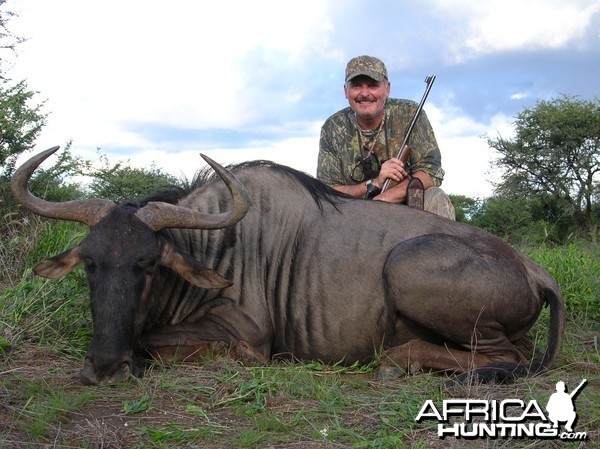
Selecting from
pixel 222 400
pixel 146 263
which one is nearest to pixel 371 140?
pixel 146 263

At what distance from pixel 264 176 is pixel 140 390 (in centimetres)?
171

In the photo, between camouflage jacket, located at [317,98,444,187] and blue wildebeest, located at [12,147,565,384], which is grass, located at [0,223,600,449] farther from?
camouflage jacket, located at [317,98,444,187]

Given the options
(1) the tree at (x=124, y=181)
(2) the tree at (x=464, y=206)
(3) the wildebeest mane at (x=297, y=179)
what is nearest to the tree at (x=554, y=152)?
(2) the tree at (x=464, y=206)

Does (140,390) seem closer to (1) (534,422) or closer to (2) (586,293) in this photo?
(1) (534,422)

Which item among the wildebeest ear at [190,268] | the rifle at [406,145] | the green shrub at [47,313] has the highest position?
the rifle at [406,145]

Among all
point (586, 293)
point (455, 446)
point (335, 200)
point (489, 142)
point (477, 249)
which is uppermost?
point (489, 142)

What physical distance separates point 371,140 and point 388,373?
9.55ft

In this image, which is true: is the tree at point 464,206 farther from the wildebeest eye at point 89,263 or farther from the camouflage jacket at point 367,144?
the wildebeest eye at point 89,263

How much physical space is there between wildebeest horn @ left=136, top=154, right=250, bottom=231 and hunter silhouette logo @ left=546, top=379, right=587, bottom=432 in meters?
1.87

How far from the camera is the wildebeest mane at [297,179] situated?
4504 millimetres

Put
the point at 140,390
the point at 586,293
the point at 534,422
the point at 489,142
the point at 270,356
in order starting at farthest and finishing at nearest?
the point at 489,142
the point at 586,293
the point at 270,356
the point at 140,390
the point at 534,422

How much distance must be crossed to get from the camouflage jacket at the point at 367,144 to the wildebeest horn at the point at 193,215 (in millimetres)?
2555

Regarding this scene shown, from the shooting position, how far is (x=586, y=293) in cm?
559

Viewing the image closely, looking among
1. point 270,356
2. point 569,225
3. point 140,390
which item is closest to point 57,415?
point 140,390
